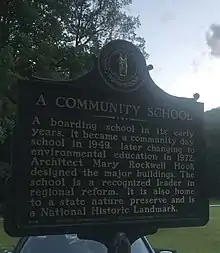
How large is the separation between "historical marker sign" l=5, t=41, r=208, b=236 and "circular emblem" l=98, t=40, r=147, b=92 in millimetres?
10

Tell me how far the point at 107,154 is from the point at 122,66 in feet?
3.17

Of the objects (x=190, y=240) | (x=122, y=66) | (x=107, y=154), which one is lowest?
(x=190, y=240)

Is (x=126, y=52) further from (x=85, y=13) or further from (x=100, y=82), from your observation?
(x=85, y=13)

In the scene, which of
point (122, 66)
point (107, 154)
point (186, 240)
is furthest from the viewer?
point (186, 240)

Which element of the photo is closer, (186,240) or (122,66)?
(122,66)

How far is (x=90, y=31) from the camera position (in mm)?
29844

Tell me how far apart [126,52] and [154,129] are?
0.86 meters

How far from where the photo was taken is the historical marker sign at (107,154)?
18.2 ft

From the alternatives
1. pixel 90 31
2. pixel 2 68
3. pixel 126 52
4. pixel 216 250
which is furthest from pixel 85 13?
pixel 126 52

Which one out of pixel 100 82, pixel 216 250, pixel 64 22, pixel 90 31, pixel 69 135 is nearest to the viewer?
pixel 69 135

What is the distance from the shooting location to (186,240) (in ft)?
57.1

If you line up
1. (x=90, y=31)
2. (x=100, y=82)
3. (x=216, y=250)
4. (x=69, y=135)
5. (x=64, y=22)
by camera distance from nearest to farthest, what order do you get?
1. (x=69, y=135)
2. (x=100, y=82)
3. (x=216, y=250)
4. (x=64, y=22)
5. (x=90, y=31)

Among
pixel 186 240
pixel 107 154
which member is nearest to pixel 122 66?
pixel 107 154

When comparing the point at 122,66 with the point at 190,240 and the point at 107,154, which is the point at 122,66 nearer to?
the point at 107,154
